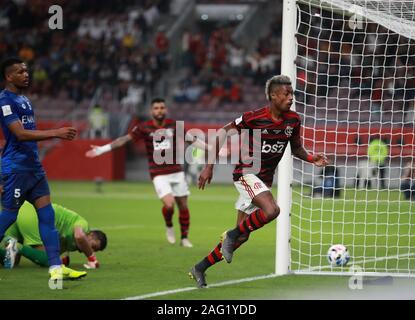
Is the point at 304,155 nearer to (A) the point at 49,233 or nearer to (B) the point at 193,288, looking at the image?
(B) the point at 193,288

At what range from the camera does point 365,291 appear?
907cm

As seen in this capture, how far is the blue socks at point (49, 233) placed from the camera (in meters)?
9.12

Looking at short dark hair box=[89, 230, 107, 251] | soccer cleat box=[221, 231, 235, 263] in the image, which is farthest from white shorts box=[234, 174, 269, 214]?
short dark hair box=[89, 230, 107, 251]

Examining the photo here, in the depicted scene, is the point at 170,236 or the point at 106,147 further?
the point at 170,236

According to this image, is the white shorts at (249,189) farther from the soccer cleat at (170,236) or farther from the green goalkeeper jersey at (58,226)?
the soccer cleat at (170,236)

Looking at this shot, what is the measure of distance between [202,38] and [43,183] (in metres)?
27.7

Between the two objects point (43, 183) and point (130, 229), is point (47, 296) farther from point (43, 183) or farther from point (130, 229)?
point (130, 229)

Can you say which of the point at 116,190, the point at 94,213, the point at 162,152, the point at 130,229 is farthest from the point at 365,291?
the point at 116,190

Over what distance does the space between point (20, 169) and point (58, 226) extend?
181 centimetres

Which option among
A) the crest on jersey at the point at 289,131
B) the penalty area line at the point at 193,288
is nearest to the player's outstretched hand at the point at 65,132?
the penalty area line at the point at 193,288

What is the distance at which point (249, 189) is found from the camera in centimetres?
932

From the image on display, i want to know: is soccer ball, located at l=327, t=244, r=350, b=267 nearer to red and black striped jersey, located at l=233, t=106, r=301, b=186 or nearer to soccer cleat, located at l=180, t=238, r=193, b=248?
red and black striped jersey, located at l=233, t=106, r=301, b=186

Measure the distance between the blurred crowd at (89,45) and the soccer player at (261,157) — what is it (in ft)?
79.0

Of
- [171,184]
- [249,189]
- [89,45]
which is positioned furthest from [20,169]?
[89,45]
